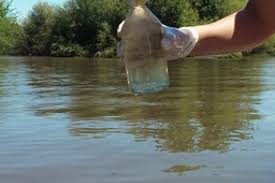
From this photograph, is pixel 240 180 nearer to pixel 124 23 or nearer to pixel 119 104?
pixel 124 23

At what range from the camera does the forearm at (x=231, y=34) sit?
7.23 ft

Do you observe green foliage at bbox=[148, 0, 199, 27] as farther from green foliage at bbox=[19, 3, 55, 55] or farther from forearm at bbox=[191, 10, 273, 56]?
forearm at bbox=[191, 10, 273, 56]

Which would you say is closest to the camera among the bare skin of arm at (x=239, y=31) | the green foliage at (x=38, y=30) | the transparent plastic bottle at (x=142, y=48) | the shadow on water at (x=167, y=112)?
the transparent plastic bottle at (x=142, y=48)

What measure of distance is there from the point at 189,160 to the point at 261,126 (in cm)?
285

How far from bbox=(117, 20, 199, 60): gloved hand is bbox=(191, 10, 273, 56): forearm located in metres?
0.04

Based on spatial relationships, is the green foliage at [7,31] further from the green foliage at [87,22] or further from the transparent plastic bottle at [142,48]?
the transparent plastic bottle at [142,48]

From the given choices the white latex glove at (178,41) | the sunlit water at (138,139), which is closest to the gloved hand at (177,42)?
the white latex glove at (178,41)

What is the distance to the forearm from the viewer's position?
2.20 metres

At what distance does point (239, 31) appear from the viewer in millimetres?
2244

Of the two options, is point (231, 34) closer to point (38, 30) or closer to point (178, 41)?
point (178, 41)

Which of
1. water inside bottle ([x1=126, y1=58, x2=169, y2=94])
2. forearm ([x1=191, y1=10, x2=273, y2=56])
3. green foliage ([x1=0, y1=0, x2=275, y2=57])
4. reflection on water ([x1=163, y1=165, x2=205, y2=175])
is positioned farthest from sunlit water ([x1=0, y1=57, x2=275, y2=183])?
→ green foliage ([x1=0, y1=0, x2=275, y2=57])

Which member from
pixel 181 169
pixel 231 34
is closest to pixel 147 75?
pixel 231 34

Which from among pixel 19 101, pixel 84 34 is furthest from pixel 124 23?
pixel 84 34

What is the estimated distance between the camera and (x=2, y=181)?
6320mm
